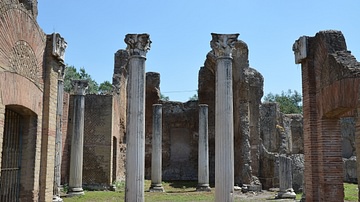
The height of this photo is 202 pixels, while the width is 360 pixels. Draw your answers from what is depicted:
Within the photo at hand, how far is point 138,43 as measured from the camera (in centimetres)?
1077

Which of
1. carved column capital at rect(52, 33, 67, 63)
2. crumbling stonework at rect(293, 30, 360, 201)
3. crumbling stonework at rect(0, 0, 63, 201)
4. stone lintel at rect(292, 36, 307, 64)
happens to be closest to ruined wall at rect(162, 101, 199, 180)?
stone lintel at rect(292, 36, 307, 64)

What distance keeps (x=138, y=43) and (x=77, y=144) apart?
806 centimetres

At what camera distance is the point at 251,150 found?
21.8m

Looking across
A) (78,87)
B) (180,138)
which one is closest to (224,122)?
(78,87)

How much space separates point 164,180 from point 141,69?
1678cm

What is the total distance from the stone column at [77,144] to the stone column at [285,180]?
857 cm

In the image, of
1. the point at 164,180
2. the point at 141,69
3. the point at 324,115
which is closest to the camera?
the point at 324,115

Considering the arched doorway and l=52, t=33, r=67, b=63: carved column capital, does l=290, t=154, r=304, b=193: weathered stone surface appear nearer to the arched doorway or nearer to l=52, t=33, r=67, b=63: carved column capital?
l=52, t=33, r=67, b=63: carved column capital

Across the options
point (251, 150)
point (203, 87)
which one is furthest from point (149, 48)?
point (203, 87)

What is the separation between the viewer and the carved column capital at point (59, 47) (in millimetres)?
8398

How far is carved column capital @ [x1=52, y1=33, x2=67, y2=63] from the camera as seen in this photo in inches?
331

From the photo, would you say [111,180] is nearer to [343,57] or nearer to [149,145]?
[149,145]

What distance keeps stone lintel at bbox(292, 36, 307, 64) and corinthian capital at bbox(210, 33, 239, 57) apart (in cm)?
166

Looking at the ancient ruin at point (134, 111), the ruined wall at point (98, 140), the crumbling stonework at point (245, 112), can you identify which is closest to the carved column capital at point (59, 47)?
the ancient ruin at point (134, 111)
